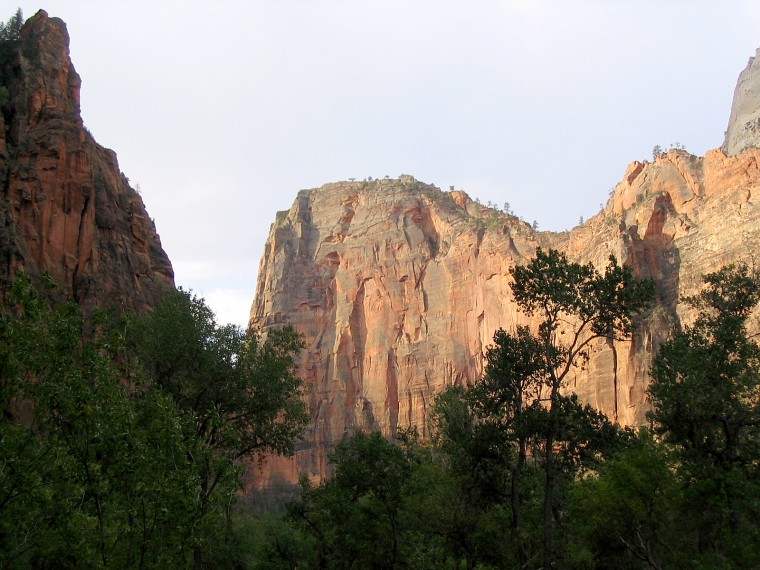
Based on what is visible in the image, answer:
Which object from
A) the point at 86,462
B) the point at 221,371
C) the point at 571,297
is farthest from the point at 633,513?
the point at 86,462

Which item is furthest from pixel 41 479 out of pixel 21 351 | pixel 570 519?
pixel 570 519

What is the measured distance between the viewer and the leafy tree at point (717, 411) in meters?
23.5

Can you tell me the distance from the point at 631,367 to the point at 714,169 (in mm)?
20807

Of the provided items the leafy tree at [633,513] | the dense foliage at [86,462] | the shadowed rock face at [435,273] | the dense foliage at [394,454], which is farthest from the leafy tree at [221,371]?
the shadowed rock face at [435,273]

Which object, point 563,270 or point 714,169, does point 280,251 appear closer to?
point 714,169

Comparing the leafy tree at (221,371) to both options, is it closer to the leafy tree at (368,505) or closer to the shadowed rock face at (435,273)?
the leafy tree at (368,505)

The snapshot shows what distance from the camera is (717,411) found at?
79.2 ft

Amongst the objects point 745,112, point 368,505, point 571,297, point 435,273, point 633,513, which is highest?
point 745,112

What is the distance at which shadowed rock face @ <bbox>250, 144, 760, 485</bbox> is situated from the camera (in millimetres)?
72812

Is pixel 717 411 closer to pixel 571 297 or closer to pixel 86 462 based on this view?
pixel 571 297

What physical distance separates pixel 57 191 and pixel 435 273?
196 ft

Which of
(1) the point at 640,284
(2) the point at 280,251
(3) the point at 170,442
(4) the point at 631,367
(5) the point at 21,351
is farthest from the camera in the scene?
(2) the point at 280,251

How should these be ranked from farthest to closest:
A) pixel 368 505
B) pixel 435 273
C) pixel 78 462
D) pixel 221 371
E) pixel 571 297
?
pixel 435 273 < pixel 221 371 < pixel 368 505 < pixel 571 297 < pixel 78 462

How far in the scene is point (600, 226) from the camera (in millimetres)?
83000
